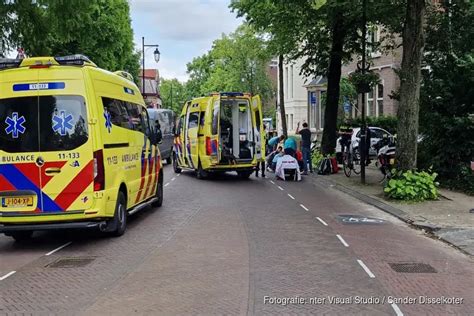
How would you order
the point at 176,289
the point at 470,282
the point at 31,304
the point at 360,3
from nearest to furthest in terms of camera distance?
the point at 31,304, the point at 176,289, the point at 470,282, the point at 360,3

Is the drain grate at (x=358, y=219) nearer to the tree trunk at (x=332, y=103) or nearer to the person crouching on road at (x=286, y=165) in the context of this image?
the person crouching on road at (x=286, y=165)

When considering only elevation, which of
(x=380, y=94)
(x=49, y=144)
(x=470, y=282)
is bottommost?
(x=470, y=282)

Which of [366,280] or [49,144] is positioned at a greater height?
[49,144]

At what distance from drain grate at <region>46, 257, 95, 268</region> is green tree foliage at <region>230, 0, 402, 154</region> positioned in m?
14.9

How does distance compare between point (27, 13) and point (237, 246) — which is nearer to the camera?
point (237, 246)

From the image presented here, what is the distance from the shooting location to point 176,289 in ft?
22.1

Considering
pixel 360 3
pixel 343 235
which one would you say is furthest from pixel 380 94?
pixel 343 235

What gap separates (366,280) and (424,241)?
3246 mm

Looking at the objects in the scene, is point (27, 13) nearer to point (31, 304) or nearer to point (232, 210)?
point (232, 210)

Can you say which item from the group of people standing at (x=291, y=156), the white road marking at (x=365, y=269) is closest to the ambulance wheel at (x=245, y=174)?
the group of people standing at (x=291, y=156)

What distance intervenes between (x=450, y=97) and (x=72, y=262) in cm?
1241

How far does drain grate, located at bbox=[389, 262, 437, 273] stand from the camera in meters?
7.70

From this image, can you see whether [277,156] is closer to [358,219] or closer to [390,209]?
[390,209]

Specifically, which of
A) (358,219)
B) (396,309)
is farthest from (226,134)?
(396,309)
